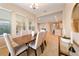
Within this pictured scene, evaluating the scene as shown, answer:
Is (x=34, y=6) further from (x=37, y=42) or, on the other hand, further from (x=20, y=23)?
(x=37, y=42)

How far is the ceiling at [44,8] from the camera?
1293 millimetres

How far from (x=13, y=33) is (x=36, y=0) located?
1.81 ft

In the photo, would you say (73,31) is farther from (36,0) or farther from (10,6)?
(10,6)

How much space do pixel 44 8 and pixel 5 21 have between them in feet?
1.90

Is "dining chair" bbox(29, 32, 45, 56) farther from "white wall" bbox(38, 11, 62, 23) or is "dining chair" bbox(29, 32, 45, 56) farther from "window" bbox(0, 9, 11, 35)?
"window" bbox(0, 9, 11, 35)

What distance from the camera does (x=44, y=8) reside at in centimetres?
135

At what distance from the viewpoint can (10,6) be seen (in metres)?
1.26

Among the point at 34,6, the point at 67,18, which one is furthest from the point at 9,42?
the point at 67,18

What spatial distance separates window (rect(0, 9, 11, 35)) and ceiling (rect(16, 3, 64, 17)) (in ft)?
0.70

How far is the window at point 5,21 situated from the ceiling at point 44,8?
213mm

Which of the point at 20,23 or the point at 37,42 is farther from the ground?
the point at 20,23

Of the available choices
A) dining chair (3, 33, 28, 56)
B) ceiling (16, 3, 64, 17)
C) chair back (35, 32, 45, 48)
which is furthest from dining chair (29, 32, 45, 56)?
ceiling (16, 3, 64, 17)

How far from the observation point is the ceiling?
1293 mm

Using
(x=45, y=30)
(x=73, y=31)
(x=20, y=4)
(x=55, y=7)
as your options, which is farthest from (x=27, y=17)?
(x=73, y=31)
